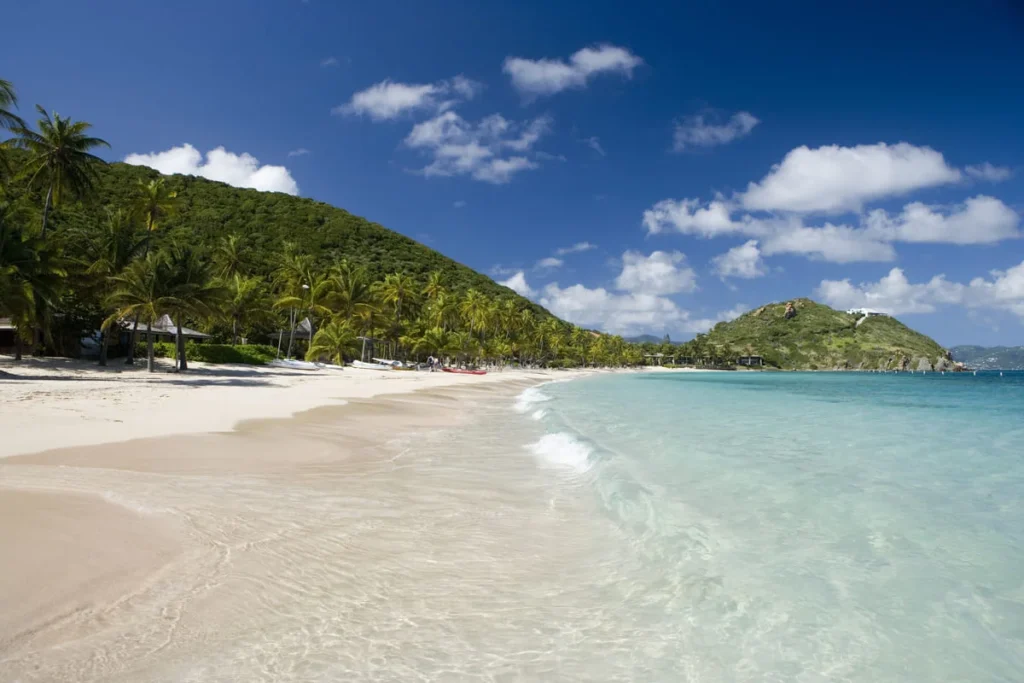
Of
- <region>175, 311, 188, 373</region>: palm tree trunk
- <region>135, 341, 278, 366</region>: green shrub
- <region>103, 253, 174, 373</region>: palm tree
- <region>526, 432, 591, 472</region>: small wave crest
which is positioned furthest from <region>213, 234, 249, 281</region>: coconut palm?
<region>526, 432, 591, 472</region>: small wave crest

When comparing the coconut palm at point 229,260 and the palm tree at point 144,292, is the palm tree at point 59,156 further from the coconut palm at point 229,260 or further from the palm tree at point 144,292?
the coconut palm at point 229,260

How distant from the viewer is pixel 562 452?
11.5 meters

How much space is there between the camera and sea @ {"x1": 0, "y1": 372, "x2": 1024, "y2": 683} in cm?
345

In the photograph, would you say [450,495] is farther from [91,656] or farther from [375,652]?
[91,656]

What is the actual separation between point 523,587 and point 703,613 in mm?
1411

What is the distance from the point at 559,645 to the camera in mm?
3707

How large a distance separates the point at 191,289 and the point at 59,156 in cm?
1408

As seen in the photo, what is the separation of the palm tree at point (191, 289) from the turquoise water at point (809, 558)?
76.4 feet

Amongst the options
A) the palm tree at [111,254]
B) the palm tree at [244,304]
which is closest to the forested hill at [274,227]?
the palm tree at [244,304]

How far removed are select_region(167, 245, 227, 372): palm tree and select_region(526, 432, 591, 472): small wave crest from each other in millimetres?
22785

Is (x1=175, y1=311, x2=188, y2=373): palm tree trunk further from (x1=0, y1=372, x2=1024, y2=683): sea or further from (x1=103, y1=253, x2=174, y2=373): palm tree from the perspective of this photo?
(x1=0, y1=372, x2=1024, y2=683): sea

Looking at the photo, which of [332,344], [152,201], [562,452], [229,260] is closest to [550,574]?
[562,452]

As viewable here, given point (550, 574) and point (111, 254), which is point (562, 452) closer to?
point (550, 574)

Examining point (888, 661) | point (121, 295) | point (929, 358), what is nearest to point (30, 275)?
point (121, 295)
